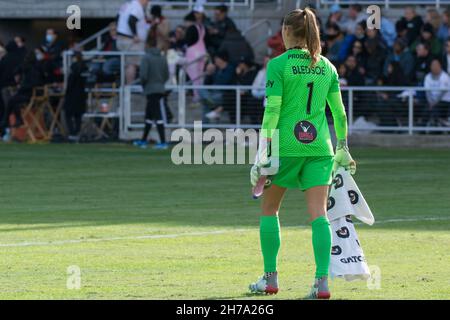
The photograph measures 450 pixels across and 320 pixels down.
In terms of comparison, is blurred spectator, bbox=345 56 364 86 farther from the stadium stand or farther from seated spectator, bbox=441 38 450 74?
seated spectator, bbox=441 38 450 74

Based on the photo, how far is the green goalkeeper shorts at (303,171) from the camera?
1060 centimetres

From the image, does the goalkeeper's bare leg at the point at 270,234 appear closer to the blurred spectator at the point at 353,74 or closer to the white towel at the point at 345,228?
the white towel at the point at 345,228

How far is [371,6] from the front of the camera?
32250mm

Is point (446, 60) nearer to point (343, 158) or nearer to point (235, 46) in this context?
point (235, 46)

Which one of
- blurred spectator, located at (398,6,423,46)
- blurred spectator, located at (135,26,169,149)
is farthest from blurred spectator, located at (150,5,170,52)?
blurred spectator, located at (398,6,423,46)

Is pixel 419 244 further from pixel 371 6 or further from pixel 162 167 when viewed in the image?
pixel 371 6

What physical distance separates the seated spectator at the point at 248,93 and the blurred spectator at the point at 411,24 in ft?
11.8

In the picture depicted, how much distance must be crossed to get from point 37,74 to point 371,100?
813 centimetres

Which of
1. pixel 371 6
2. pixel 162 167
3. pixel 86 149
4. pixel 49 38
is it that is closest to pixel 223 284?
pixel 162 167

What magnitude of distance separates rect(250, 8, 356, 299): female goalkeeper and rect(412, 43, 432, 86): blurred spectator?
20429 mm

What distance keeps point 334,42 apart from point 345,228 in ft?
70.3

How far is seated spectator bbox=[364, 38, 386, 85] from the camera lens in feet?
102

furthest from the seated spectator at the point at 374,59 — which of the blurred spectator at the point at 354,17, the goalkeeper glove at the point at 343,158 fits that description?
the goalkeeper glove at the point at 343,158

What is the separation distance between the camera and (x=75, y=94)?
1268 inches
